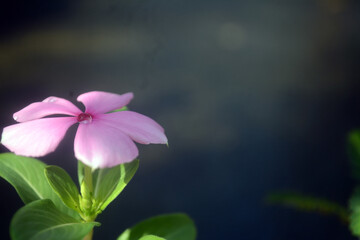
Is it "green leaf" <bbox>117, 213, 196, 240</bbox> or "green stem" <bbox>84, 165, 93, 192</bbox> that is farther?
"green leaf" <bbox>117, 213, 196, 240</bbox>

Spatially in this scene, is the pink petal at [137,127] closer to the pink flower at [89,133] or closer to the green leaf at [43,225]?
the pink flower at [89,133]

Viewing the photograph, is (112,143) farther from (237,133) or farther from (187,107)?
(237,133)

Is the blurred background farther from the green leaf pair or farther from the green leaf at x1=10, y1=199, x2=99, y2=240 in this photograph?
the green leaf at x1=10, y1=199, x2=99, y2=240

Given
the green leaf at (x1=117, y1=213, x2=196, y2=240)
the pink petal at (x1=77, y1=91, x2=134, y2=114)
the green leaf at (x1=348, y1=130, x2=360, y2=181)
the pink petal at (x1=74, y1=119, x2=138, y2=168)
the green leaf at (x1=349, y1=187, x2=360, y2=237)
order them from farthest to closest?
the green leaf at (x1=348, y1=130, x2=360, y2=181) < the green leaf at (x1=349, y1=187, x2=360, y2=237) < the green leaf at (x1=117, y1=213, x2=196, y2=240) < the pink petal at (x1=77, y1=91, x2=134, y2=114) < the pink petal at (x1=74, y1=119, x2=138, y2=168)

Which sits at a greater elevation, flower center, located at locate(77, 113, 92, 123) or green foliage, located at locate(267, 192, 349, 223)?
flower center, located at locate(77, 113, 92, 123)

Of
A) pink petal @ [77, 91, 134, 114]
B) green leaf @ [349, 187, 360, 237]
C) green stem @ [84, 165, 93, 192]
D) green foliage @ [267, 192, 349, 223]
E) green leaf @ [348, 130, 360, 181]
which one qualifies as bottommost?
green foliage @ [267, 192, 349, 223]

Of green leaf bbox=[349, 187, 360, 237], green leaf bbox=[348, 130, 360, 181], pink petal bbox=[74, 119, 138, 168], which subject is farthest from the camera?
green leaf bbox=[348, 130, 360, 181]

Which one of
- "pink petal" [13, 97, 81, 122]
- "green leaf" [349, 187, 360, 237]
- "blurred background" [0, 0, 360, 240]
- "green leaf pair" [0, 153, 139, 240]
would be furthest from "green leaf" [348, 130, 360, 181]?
"pink petal" [13, 97, 81, 122]
